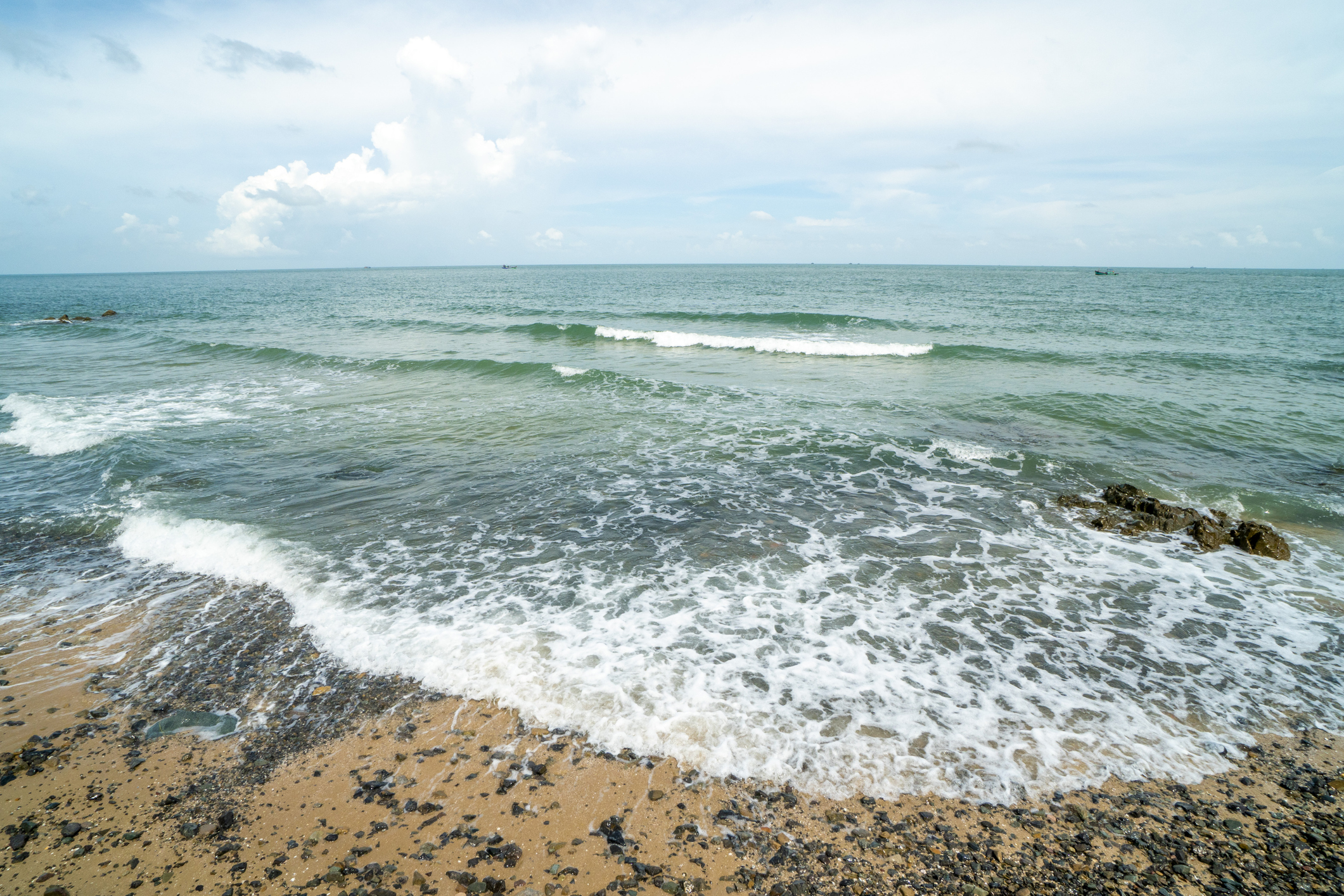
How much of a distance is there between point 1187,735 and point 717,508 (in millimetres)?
6722

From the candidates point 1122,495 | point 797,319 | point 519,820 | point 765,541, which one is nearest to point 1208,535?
point 1122,495

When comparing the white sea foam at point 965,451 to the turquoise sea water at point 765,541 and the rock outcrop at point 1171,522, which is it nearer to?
the turquoise sea water at point 765,541

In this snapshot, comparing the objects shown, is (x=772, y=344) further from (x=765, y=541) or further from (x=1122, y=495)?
(x=765, y=541)

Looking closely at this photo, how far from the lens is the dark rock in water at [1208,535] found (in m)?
9.20

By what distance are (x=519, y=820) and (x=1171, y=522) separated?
11.0 metres

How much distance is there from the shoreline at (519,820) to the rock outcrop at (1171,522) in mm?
4679

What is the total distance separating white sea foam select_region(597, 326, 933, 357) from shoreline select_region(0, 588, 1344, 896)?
23461 millimetres

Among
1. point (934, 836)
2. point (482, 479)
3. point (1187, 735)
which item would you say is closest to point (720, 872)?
point (934, 836)

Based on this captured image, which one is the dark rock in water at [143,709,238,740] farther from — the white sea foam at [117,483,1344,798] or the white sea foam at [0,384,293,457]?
the white sea foam at [0,384,293,457]

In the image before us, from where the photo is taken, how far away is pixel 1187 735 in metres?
5.52

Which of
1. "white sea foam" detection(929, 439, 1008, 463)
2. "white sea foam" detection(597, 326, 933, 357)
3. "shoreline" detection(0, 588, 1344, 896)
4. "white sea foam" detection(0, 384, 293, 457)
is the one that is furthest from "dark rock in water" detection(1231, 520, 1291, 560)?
"white sea foam" detection(0, 384, 293, 457)

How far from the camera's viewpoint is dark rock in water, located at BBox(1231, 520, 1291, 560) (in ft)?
29.4

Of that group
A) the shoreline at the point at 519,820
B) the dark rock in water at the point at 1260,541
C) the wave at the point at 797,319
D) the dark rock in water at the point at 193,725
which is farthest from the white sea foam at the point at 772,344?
the dark rock in water at the point at 193,725

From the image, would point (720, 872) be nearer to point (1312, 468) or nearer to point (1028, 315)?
point (1312, 468)
